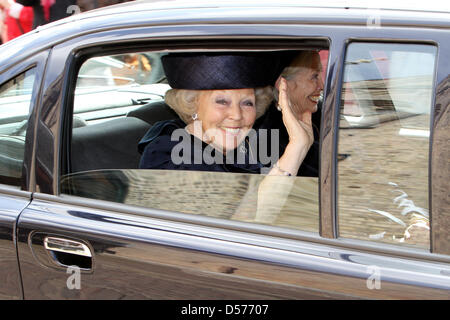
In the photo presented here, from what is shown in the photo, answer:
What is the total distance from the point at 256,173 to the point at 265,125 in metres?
0.54

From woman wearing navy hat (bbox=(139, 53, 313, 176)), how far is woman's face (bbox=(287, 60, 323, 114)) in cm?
6

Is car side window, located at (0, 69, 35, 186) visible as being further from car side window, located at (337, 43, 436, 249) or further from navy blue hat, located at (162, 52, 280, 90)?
car side window, located at (337, 43, 436, 249)

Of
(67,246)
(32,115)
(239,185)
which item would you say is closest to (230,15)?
(239,185)

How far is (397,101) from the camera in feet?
4.71

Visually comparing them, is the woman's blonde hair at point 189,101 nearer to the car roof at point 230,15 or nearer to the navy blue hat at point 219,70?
the navy blue hat at point 219,70

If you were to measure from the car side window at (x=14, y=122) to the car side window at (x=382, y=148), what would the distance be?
0.95m

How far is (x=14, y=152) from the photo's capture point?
1880 mm

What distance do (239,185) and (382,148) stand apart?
402mm

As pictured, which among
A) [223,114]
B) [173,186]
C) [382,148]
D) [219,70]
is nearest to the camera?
[382,148]

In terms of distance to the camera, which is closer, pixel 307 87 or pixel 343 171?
pixel 343 171

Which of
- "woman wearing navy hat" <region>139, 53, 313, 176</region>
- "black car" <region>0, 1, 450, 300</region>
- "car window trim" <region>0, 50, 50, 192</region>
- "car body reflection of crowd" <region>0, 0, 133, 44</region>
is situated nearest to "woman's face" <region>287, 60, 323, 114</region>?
"woman wearing navy hat" <region>139, 53, 313, 176</region>

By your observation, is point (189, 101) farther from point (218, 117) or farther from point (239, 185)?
point (239, 185)
